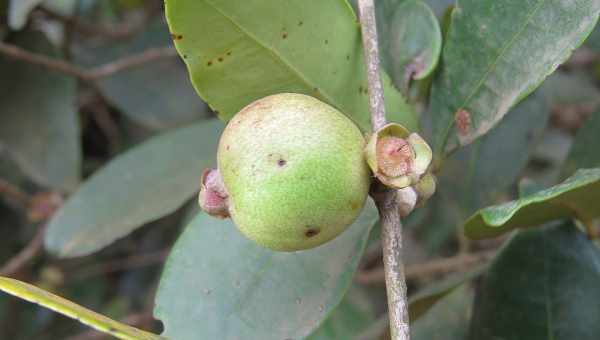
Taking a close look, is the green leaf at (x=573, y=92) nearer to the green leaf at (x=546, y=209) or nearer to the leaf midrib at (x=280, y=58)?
the green leaf at (x=546, y=209)

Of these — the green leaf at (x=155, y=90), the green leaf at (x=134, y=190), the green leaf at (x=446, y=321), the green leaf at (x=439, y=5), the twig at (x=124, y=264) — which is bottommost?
the twig at (x=124, y=264)

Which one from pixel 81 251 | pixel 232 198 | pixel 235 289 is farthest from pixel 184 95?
pixel 232 198

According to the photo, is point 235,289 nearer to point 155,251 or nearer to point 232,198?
point 232,198

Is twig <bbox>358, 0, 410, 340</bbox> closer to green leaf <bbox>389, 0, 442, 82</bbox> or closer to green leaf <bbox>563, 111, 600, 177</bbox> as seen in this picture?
green leaf <bbox>389, 0, 442, 82</bbox>

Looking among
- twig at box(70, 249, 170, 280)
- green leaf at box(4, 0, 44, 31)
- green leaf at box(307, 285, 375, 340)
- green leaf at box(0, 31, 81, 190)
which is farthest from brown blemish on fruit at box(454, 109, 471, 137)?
twig at box(70, 249, 170, 280)

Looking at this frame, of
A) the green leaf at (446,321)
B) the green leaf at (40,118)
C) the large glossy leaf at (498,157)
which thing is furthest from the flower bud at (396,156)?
the green leaf at (40,118)

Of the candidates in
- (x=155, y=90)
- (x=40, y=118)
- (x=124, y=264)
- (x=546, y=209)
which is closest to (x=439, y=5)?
(x=546, y=209)

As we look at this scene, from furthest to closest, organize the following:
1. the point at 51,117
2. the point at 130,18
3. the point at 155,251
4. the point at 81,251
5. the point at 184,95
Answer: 1. the point at 130,18
2. the point at 155,251
3. the point at 184,95
4. the point at 51,117
5. the point at 81,251
